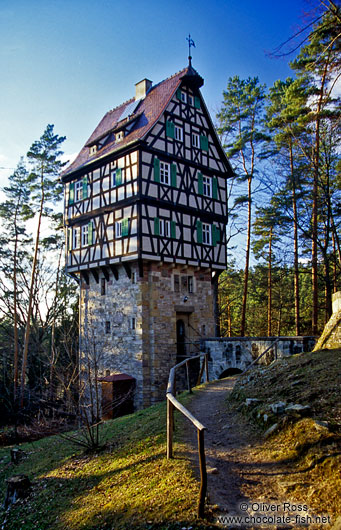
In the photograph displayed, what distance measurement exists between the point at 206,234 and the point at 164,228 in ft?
10.9

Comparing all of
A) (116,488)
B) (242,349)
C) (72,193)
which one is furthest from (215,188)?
(116,488)

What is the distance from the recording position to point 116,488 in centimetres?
634

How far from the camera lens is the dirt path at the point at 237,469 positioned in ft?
15.5

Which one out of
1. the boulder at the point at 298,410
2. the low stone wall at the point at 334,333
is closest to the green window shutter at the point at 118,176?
the low stone wall at the point at 334,333

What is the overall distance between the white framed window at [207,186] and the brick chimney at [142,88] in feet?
20.9

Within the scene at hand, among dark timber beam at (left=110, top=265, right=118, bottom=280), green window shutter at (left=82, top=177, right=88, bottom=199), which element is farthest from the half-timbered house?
green window shutter at (left=82, top=177, right=88, bottom=199)

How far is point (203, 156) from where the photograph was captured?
23.0 metres

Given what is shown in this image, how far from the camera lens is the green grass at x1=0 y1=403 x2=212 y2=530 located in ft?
16.4

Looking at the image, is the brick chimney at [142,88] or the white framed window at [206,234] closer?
the white framed window at [206,234]

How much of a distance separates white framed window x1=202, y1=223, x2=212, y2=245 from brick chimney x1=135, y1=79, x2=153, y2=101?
876 centimetres

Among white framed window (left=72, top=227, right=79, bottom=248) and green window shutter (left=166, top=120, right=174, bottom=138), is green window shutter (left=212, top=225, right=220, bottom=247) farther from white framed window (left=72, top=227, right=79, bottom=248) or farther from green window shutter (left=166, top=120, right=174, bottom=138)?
white framed window (left=72, top=227, right=79, bottom=248)

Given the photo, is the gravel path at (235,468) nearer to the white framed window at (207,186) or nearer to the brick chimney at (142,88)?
the white framed window at (207,186)

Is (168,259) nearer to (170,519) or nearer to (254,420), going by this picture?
(254,420)

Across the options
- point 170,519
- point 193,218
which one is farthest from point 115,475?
point 193,218
